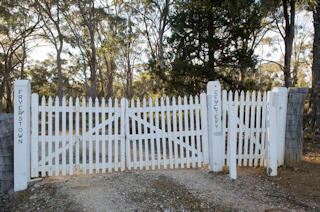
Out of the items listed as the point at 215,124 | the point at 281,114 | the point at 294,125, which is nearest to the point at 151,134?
the point at 215,124

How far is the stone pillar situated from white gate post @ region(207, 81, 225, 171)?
163 centimetres

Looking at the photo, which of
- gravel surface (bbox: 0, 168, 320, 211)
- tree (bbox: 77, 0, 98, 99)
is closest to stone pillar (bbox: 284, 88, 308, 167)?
gravel surface (bbox: 0, 168, 320, 211)

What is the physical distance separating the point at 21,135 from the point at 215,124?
12.4ft

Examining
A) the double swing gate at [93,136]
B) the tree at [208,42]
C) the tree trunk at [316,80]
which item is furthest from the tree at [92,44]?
the tree trunk at [316,80]

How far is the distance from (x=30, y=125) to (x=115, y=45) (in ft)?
65.9

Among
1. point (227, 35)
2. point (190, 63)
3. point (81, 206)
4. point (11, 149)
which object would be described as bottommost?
point (81, 206)

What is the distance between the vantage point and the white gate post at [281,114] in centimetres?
466

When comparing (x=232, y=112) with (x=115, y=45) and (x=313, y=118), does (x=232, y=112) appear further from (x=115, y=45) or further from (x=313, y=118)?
(x=115, y=45)

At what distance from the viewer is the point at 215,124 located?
4.45m

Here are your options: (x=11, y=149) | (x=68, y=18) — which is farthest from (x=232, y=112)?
(x=68, y=18)

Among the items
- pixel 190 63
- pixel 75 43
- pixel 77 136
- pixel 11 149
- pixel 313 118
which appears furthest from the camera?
pixel 75 43

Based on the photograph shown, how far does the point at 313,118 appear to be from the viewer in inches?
296

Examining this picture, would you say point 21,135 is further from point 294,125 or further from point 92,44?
point 92,44

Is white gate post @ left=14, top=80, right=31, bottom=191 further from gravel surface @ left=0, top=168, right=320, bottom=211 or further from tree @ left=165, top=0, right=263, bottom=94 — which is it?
tree @ left=165, top=0, right=263, bottom=94
